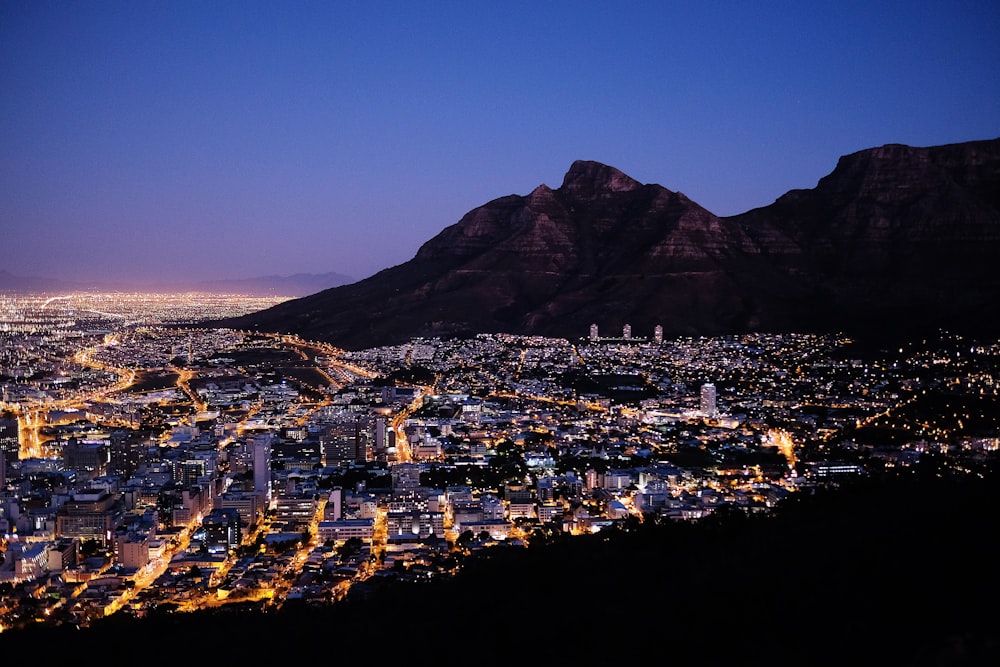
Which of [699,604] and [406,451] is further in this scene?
[406,451]

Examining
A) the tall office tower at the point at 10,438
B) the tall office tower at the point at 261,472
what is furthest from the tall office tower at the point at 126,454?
the tall office tower at the point at 261,472

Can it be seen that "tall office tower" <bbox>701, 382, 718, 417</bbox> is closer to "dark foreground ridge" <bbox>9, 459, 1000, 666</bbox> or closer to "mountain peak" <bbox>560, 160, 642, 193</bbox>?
"dark foreground ridge" <bbox>9, 459, 1000, 666</bbox>

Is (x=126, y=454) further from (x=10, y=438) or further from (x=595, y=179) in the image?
(x=595, y=179)

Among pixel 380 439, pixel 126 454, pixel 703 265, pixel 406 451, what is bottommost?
pixel 406 451

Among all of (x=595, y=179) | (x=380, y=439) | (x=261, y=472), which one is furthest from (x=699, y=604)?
(x=595, y=179)

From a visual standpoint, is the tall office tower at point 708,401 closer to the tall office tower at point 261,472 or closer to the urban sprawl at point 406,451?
the urban sprawl at point 406,451

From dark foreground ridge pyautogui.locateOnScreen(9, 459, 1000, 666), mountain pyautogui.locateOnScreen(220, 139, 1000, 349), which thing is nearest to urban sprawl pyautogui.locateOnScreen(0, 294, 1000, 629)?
dark foreground ridge pyautogui.locateOnScreen(9, 459, 1000, 666)

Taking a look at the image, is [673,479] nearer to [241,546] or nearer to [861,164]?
[241,546]

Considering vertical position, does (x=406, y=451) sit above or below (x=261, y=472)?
below
